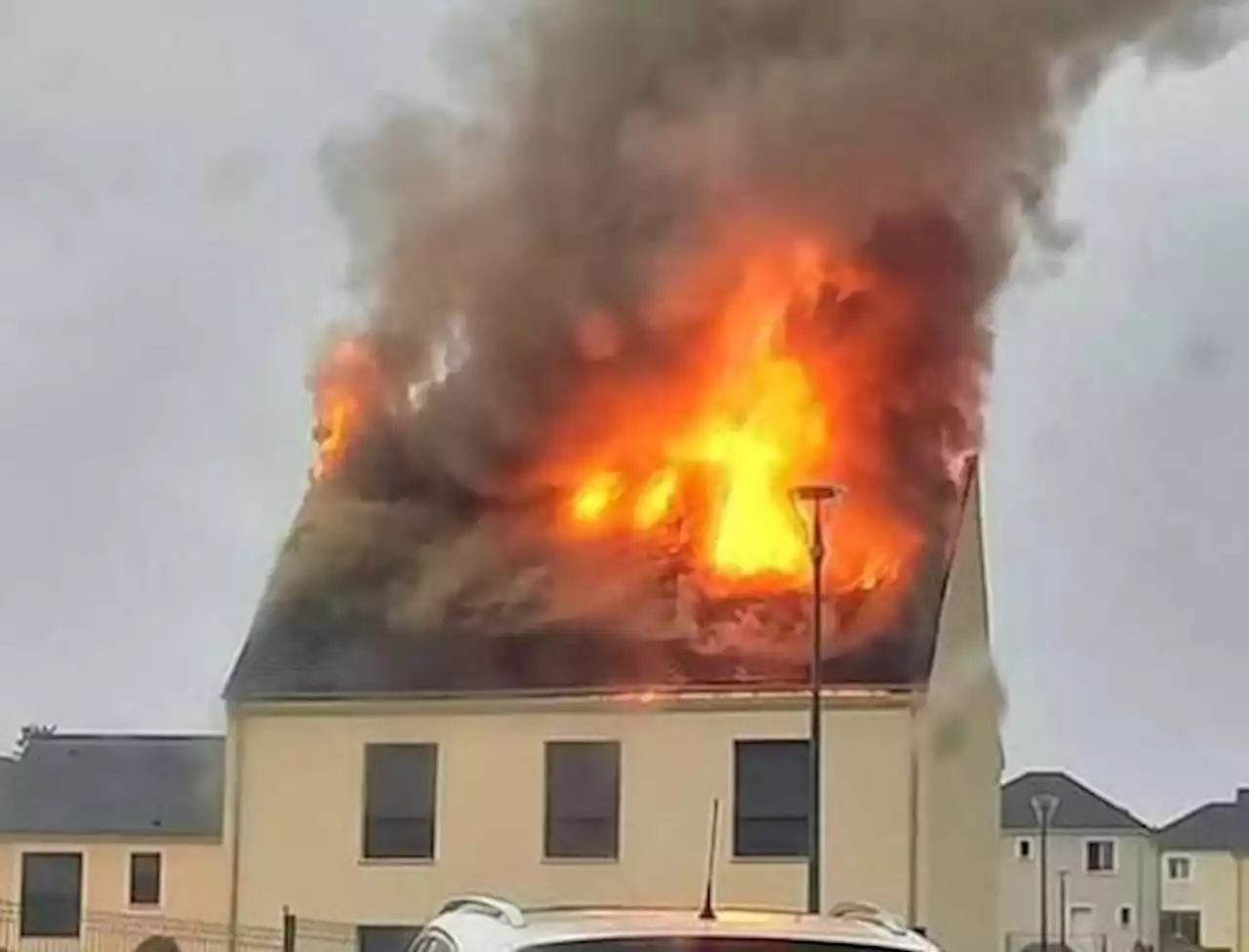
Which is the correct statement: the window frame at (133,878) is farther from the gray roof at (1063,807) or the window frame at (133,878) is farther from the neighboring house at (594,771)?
the gray roof at (1063,807)

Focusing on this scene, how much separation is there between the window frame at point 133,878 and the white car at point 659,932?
21.2 meters

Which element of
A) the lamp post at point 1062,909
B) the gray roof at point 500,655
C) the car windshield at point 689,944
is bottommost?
the car windshield at point 689,944

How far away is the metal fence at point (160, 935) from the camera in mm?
24219

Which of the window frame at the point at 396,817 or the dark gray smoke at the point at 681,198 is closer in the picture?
the dark gray smoke at the point at 681,198

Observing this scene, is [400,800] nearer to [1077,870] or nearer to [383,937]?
[383,937]

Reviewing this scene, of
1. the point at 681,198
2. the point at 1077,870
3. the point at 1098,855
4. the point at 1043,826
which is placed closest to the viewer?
the point at 681,198

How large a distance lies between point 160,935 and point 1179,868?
88.8 ft

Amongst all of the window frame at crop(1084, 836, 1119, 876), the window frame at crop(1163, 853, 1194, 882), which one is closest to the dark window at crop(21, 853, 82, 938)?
the window frame at crop(1084, 836, 1119, 876)

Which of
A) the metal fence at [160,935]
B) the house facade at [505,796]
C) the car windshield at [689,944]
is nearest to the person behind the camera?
the car windshield at [689,944]

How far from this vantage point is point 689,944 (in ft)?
16.7

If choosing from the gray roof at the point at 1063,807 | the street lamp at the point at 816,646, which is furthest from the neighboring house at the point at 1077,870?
the street lamp at the point at 816,646

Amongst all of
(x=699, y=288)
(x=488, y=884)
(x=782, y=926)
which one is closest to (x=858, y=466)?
(x=699, y=288)

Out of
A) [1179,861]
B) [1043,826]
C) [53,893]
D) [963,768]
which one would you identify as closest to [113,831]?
[53,893]

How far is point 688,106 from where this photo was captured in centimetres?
1984
